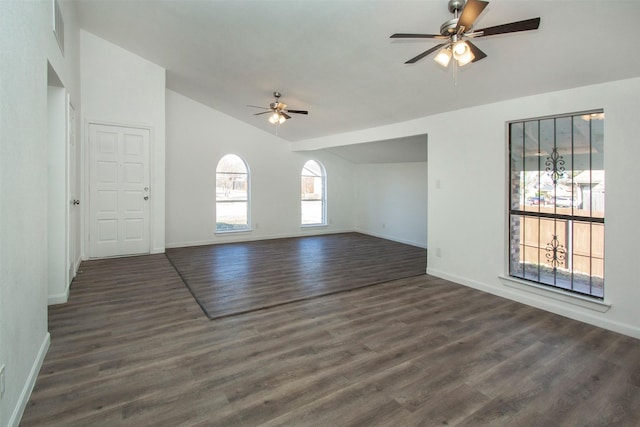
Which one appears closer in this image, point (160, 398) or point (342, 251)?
point (160, 398)

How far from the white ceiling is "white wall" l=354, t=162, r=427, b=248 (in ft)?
7.55

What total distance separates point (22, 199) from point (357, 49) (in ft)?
10.8

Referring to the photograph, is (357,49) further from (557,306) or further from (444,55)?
(557,306)

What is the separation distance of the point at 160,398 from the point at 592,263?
4.06 metres

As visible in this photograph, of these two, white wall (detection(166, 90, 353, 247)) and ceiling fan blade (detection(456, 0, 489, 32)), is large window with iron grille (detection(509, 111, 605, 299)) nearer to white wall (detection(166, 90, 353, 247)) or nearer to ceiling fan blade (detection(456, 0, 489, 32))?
ceiling fan blade (detection(456, 0, 489, 32))

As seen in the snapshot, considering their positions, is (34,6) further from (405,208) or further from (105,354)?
(405,208)

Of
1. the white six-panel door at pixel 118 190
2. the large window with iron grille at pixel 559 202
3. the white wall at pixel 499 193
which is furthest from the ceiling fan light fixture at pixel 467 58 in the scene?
the white six-panel door at pixel 118 190

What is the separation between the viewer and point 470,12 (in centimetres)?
215

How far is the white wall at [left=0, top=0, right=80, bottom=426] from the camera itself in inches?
65.5

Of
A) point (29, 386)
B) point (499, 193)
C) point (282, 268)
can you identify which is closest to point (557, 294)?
point (499, 193)

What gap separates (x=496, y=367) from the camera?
2.50m

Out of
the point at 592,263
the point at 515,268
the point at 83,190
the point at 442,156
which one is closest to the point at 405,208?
the point at 442,156

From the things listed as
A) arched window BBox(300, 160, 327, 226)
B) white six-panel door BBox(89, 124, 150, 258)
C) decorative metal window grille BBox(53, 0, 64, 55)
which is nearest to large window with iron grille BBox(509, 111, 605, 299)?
decorative metal window grille BBox(53, 0, 64, 55)

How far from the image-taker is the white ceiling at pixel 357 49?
8.87ft
